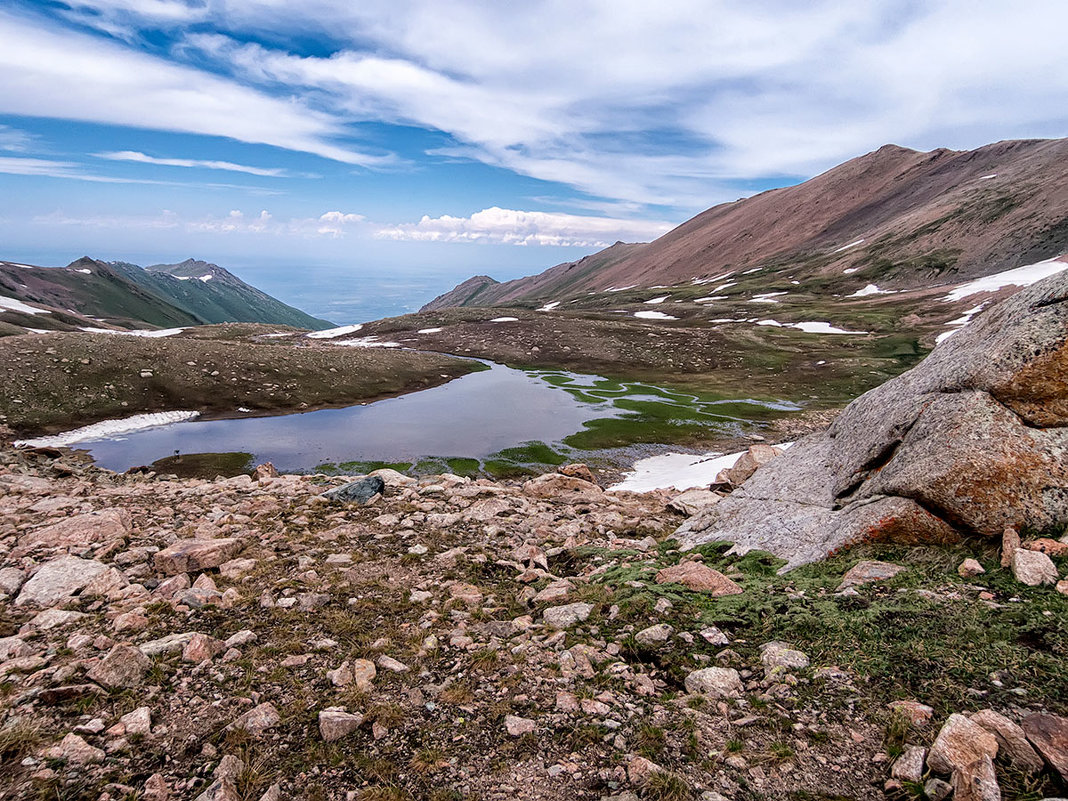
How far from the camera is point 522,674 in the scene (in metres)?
7.39

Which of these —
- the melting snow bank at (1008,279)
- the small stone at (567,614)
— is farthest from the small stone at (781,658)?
the melting snow bank at (1008,279)

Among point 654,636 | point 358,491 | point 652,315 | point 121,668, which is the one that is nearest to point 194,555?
point 121,668

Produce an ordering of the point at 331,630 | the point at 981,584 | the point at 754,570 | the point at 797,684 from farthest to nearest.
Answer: the point at 754,570
the point at 331,630
the point at 981,584
the point at 797,684

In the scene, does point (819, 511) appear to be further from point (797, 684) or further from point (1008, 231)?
point (1008, 231)

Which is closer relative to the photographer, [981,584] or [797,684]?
[797,684]

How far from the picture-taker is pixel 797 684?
6.51 metres

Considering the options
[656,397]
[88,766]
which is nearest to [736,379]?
[656,397]

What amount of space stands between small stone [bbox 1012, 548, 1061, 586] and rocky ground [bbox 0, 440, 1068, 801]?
0.12 ft

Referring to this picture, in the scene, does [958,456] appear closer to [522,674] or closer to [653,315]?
[522,674]

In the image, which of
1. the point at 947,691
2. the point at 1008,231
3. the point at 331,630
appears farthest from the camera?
the point at 1008,231

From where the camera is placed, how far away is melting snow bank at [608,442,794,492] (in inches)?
1105

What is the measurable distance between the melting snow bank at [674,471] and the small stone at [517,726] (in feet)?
65.6

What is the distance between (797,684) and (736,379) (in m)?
67.3

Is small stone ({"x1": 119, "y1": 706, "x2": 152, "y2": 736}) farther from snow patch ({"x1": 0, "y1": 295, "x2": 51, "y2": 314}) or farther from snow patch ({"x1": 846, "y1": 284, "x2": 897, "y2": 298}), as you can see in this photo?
snow patch ({"x1": 0, "y1": 295, "x2": 51, "y2": 314})
